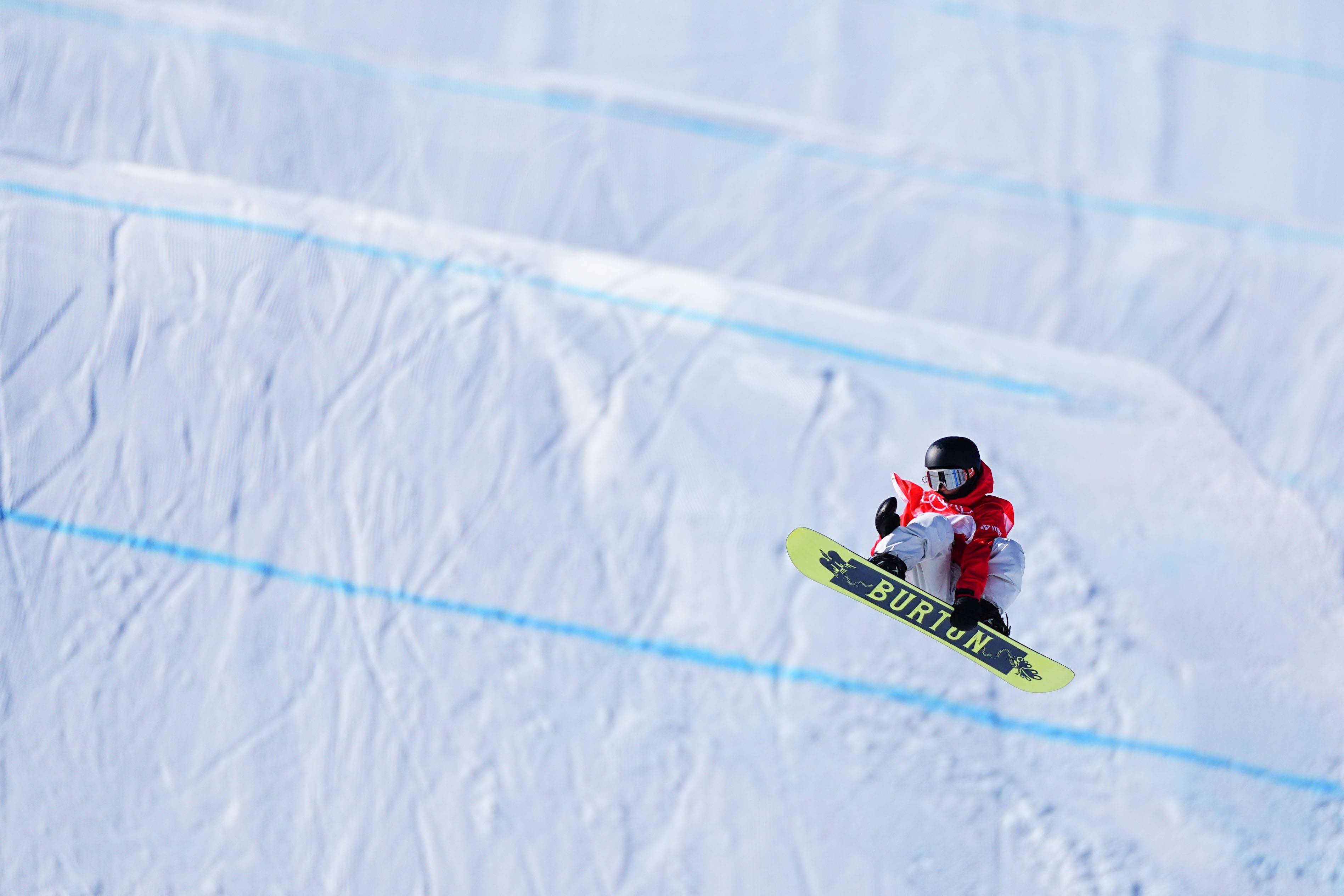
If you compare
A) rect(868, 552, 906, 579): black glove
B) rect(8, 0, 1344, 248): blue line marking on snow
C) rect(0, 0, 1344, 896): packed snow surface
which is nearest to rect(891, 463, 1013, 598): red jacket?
rect(868, 552, 906, 579): black glove

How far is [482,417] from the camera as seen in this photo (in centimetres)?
442

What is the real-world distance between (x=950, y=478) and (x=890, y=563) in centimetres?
17

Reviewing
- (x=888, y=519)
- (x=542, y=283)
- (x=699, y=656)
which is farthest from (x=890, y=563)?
(x=542, y=283)

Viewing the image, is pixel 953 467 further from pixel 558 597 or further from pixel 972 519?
pixel 558 597

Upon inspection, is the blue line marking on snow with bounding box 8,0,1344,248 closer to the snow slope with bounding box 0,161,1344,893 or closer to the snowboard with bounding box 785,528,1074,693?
the snow slope with bounding box 0,161,1344,893

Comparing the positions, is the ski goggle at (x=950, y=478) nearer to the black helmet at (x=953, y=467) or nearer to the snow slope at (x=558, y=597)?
the black helmet at (x=953, y=467)

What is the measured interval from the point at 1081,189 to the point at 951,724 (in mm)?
3347

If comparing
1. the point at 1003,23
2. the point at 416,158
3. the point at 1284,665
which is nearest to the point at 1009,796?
the point at 1284,665

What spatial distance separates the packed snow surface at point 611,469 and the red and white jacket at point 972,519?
2214mm

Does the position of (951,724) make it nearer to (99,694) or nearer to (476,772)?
(476,772)

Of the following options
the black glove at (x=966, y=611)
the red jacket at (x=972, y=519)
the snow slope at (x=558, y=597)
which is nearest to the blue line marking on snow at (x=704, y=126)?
the snow slope at (x=558, y=597)

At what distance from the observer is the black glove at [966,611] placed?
1656 millimetres

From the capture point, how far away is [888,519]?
170 cm

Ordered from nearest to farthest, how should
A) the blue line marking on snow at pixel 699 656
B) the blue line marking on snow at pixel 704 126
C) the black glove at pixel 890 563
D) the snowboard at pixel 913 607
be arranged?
the black glove at pixel 890 563 → the snowboard at pixel 913 607 → the blue line marking on snow at pixel 699 656 → the blue line marking on snow at pixel 704 126
